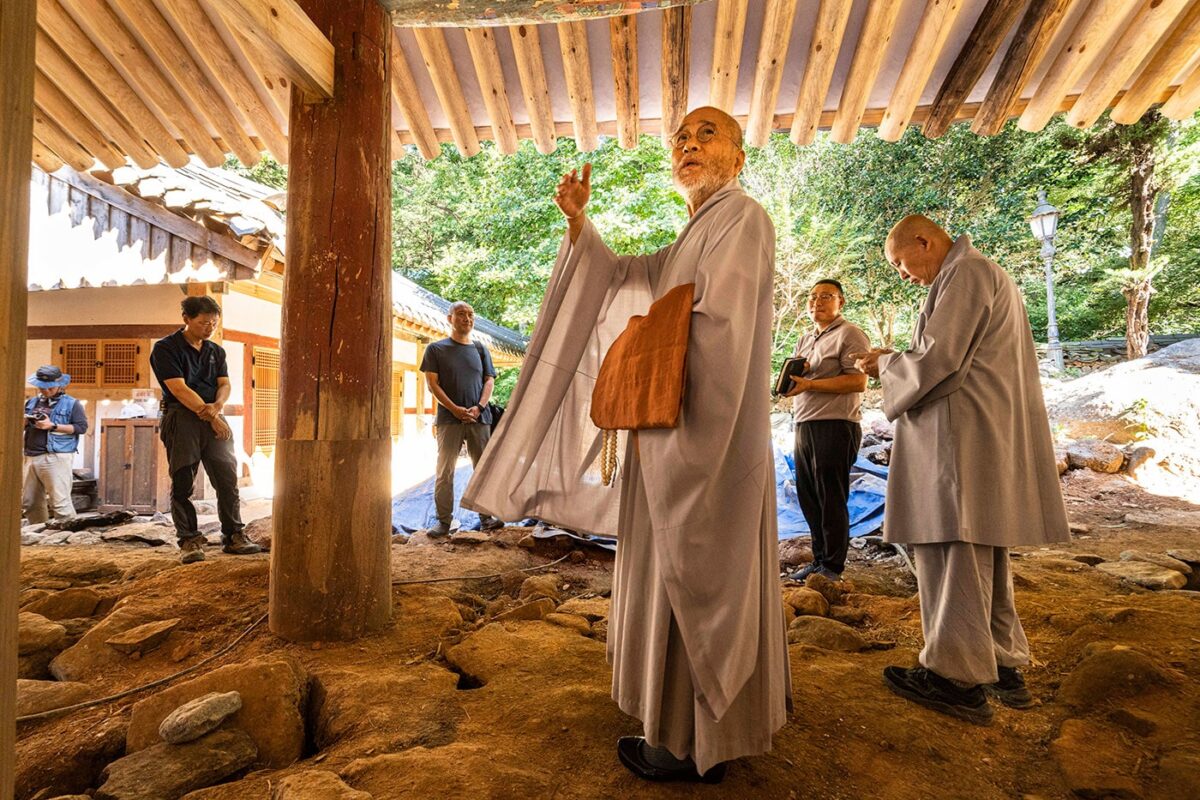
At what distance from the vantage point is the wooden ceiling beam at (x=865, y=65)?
9.59 feet

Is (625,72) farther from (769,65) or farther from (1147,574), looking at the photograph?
(1147,574)

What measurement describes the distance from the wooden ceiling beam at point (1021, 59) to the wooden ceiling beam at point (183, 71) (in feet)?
15.2

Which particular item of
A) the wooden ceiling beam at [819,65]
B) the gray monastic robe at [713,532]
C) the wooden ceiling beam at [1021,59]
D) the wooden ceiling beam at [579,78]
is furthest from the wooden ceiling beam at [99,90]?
the wooden ceiling beam at [1021,59]

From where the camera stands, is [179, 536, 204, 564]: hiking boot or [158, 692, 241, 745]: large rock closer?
[158, 692, 241, 745]: large rock

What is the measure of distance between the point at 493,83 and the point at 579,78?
0.54 metres

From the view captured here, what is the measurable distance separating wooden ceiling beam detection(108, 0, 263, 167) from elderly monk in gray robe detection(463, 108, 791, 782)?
123 inches

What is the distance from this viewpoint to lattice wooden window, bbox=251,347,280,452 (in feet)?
25.6

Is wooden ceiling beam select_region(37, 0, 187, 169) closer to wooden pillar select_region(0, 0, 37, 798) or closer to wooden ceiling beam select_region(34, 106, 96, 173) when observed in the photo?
wooden ceiling beam select_region(34, 106, 96, 173)

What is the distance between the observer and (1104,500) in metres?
6.55

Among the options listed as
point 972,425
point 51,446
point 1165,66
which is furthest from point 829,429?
point 51,446

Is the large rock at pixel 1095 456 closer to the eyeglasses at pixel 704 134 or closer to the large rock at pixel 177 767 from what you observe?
the eyeglasses at pixel 704 134

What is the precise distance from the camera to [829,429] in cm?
382

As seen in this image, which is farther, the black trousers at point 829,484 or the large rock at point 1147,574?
the black trousers at point 829,484

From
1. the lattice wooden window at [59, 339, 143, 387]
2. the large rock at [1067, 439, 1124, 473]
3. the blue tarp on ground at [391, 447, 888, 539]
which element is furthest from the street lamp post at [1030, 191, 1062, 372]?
the lattice wooden window at [59, 339, 143, 387]
